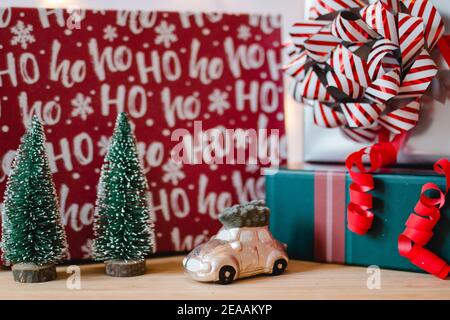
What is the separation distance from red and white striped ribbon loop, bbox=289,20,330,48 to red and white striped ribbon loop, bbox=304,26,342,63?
0.02 metres

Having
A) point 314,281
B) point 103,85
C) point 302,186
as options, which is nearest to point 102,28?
point 103,85

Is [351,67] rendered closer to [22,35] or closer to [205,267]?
[205,267]

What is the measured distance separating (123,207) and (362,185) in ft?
1.21

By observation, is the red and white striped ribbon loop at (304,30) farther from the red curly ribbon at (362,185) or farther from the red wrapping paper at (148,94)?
the red curly ribbon at (362,185)

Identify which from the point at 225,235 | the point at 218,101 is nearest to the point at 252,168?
the point at 218,101

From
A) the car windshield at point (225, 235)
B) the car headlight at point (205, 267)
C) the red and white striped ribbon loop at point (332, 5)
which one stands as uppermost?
the red and white striped ribbon loop at point (332, 5)

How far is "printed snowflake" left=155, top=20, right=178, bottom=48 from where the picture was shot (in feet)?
3.41

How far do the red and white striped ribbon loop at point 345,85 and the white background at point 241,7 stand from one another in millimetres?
254

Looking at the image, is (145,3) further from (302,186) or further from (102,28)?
(302,186)

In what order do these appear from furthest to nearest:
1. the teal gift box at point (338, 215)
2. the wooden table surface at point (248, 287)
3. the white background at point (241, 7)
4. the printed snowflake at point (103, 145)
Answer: the white background at point (241, 7) < the printed snowflake at point (103, 145) < the teal gift box at point (338, 215) < the wooden table surface at point (248, 287)

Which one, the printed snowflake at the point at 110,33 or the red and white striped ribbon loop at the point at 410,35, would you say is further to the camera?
the printed snowflake at the point at 110,33

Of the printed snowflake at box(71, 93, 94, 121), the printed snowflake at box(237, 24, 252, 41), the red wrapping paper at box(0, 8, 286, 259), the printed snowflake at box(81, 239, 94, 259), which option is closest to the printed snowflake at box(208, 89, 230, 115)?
the red wrapping paper at box(0, 8, 286, 259)

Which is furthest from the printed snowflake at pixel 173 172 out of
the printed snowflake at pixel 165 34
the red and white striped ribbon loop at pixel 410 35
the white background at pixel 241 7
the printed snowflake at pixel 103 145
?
the red and white striped ribbon loop at pixel 410 35

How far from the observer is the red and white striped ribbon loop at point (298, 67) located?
104 cm
